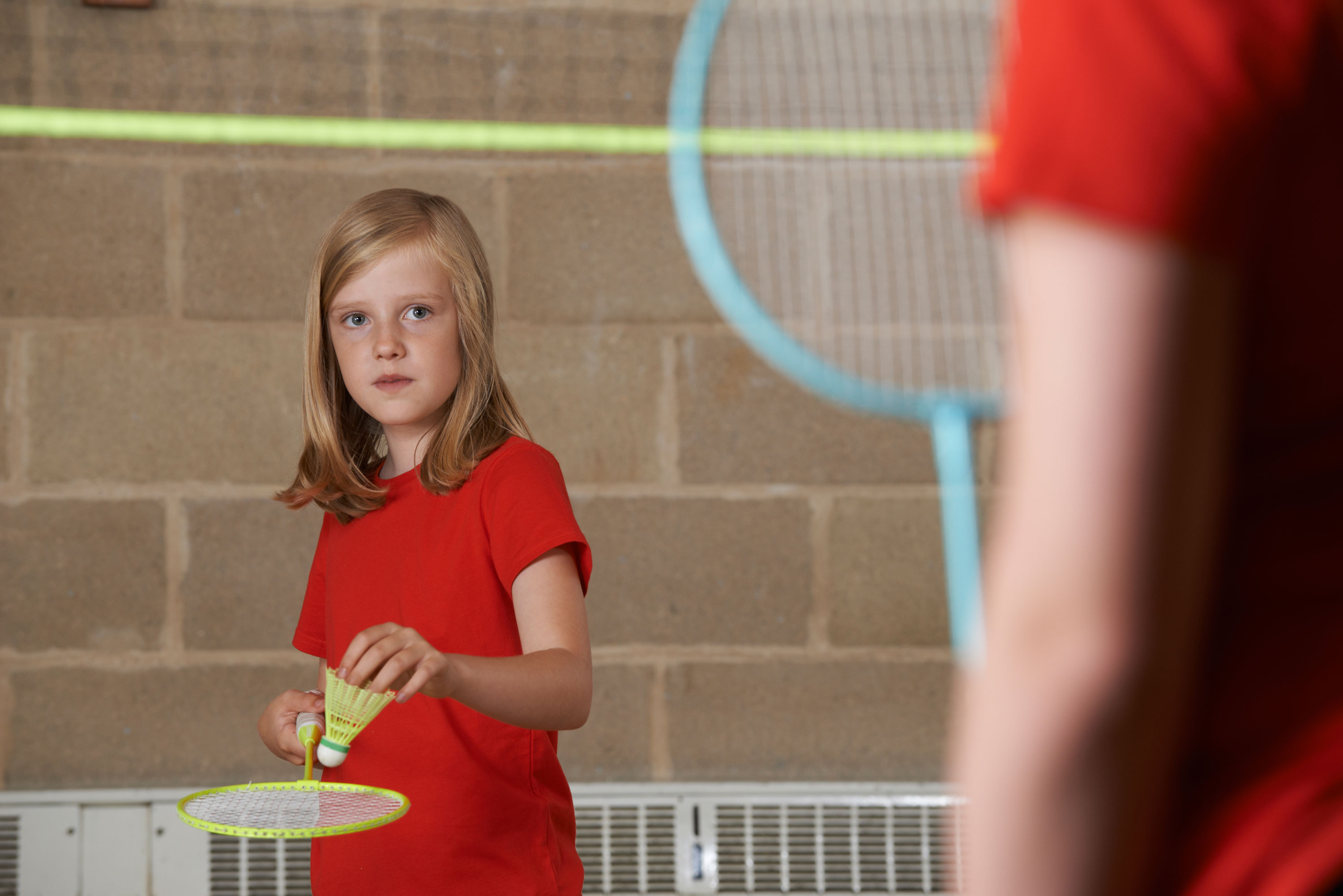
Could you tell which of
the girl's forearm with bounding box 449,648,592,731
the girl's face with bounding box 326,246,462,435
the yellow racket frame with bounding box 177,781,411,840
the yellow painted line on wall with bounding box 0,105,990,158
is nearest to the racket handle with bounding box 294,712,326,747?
the yellow racket frame with bounding box 177,781,411,840

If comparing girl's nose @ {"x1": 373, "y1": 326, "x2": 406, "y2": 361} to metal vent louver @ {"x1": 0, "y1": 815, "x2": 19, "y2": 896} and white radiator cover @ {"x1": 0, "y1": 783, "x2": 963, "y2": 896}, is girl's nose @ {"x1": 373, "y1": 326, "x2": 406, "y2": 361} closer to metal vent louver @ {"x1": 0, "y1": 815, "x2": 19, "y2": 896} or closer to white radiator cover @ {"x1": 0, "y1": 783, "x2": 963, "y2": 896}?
white radiator cover @ {"x1": 0, "y1": 783, "x2": 963, "y2": 896}

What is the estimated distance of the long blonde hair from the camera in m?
1.23

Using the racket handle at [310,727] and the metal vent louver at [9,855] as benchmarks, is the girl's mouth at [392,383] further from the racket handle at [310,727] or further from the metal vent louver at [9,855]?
the metal vent louver at [9,855]

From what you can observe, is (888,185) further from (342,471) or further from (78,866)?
(78,866)

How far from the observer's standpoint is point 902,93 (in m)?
1.39

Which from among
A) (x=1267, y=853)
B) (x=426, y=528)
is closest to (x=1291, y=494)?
(x=1267, y=853)

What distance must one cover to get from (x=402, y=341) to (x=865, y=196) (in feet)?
1.79

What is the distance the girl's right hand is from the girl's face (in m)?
0.30

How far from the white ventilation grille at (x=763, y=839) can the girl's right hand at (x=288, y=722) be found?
2.59ft

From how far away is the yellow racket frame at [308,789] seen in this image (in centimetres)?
85

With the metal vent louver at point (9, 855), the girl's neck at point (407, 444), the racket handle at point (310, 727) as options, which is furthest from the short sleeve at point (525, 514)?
the metal vent louver at point (9, 855)

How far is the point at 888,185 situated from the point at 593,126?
772 mm

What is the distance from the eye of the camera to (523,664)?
1.01 m

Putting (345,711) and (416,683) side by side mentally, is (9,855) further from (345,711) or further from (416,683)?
(416,683)
